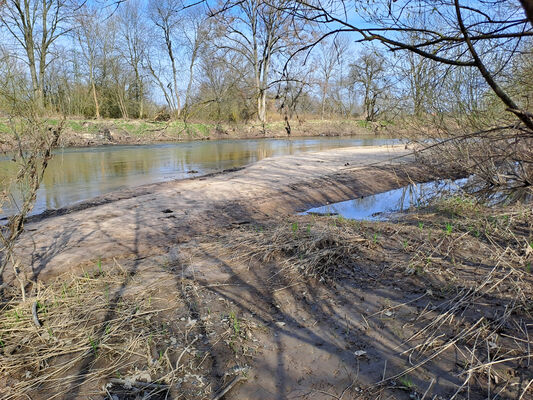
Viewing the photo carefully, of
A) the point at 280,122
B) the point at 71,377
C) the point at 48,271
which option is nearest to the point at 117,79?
the point at 280,122

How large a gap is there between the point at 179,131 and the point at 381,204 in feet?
65.6

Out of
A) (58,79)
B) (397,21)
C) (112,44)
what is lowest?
(397,21)

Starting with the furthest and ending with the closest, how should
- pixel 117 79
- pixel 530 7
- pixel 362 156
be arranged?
pixel 117 79 → pixel 362 156 → pixel 530 7

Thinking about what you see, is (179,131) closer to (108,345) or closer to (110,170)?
(110,170)

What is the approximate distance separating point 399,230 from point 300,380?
10.3 feet

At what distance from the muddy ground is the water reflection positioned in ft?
7.40

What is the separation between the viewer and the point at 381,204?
8.70 meters

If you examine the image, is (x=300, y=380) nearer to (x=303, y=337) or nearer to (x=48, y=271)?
(x=303, y=337)

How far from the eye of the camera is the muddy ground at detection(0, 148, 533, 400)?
223cm

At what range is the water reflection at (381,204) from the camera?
7441 mm

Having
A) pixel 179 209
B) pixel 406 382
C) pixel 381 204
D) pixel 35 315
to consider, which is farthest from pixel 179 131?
pixel 406 382

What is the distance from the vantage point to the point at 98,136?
25938mm

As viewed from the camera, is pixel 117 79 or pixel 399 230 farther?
pixel 117 79

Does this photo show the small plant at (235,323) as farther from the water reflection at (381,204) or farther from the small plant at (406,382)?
the water reflection at (381,204)
